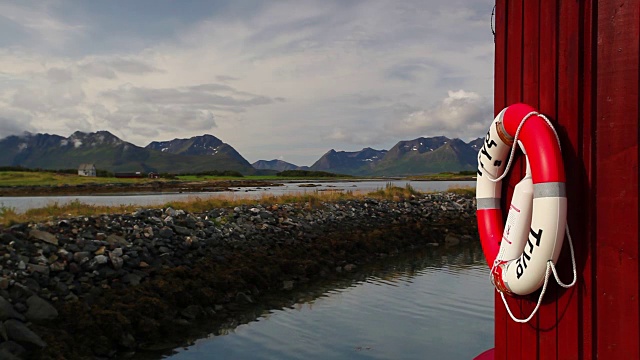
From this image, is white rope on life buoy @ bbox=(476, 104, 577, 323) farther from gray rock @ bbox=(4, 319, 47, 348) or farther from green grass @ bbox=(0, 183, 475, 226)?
green grass @ bbox=(0, 183, 475, 226)

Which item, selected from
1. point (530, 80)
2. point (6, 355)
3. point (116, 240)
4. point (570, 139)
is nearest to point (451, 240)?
point (116, 240)

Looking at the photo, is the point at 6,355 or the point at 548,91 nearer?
the point at 548,91

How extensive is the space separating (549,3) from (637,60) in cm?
72

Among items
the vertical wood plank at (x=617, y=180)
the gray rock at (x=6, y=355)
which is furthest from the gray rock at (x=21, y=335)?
the vertical wood plank at (x=617, y=180)

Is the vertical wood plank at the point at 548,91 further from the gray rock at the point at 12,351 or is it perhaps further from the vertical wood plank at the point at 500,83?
the gray rock at the point at 12,351

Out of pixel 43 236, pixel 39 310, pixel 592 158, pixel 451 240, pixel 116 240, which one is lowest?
pixel 451 240

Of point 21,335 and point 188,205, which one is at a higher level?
point 188,205

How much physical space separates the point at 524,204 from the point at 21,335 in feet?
20.6

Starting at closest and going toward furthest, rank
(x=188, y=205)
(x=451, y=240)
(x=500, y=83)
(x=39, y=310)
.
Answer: (x=500, y=83)
(x=39, y=310)
(x=188, y=205)
(x=451, y=240)

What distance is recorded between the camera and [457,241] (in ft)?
63.6

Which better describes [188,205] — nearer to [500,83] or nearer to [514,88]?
[500,83]

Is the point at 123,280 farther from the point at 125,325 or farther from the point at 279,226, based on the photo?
the point at 279,226

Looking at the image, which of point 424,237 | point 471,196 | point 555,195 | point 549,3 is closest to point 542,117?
point 555,195

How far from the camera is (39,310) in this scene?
23.9 feet
